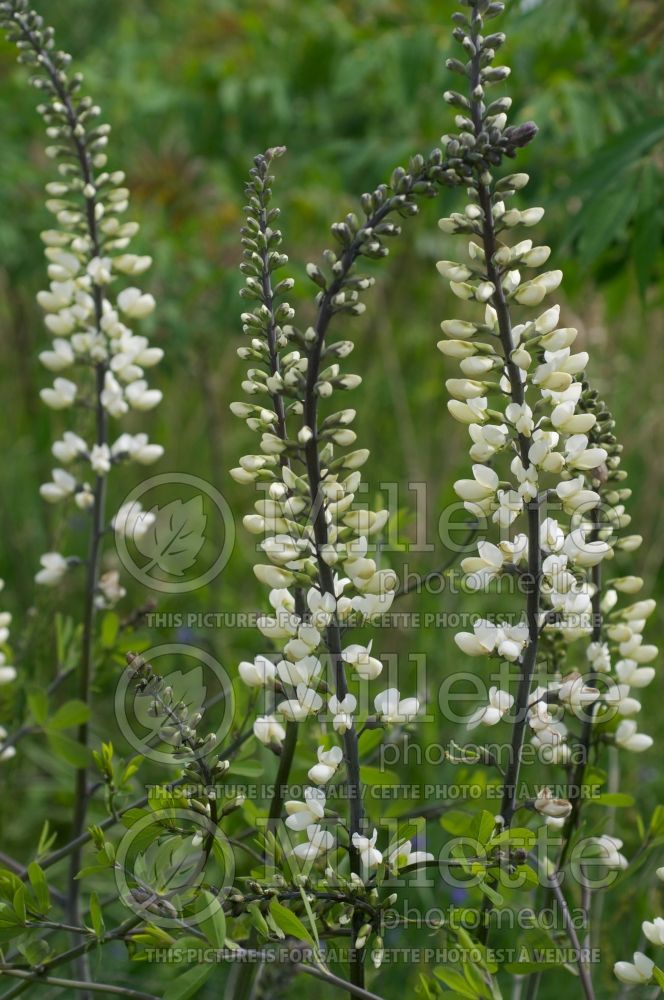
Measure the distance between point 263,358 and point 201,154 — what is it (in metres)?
2.61

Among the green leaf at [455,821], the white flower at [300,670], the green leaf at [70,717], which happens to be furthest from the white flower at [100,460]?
the green leaf at [455,821]

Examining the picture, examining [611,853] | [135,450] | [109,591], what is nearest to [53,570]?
[109,591]

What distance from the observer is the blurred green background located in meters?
2.16

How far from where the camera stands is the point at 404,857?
3.53ft

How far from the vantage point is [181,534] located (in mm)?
2086

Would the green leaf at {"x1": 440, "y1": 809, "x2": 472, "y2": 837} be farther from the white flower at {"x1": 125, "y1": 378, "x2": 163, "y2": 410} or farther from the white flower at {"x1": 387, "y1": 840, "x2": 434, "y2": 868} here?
the white flower at {"x1": 125, "y1": 378, "x2": 163, "y2": 410}

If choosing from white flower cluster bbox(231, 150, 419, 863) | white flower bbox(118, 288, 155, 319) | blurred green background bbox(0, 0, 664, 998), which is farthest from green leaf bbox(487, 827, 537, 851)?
white flower bbox(118, 288, 155, 319)

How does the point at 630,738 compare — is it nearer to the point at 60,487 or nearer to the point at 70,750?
the point at 70,750

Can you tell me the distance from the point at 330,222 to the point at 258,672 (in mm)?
2218

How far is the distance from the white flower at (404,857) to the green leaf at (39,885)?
385mm

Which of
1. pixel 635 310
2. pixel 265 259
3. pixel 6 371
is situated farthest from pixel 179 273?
pixel 265 259

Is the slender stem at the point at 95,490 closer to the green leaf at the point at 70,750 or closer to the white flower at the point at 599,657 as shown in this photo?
the green leaf at the point at 70,750

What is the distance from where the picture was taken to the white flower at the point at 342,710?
103 centimetres

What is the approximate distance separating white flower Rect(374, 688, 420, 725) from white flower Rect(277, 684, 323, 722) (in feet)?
0.26
